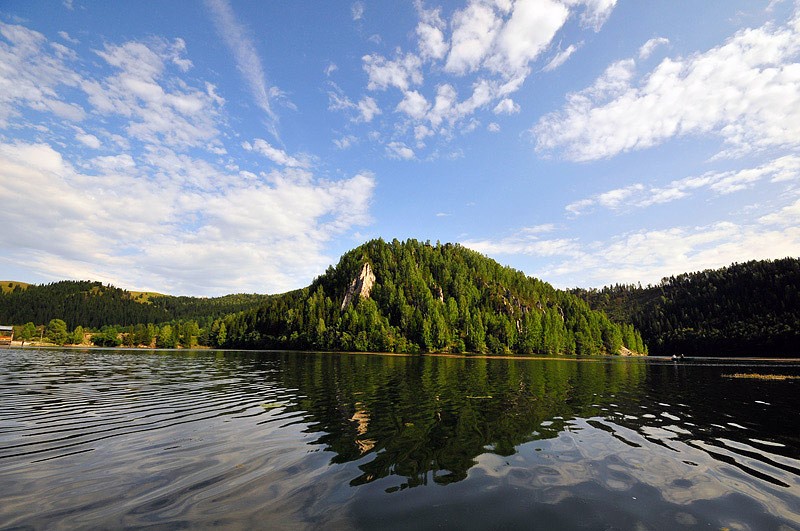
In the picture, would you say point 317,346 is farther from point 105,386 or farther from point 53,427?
point 53,427

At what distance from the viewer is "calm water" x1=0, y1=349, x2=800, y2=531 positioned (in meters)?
10.5

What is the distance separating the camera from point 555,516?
10680mm

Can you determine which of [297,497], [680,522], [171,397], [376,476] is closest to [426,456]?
[376,476]

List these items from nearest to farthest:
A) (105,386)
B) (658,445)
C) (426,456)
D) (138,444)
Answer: (426,456) → (138,444) → (658,445) → (105,386)

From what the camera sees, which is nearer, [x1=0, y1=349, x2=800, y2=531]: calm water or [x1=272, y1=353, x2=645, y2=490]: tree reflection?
[x1=0, y1=349, x2=800, y2=531]: calm water

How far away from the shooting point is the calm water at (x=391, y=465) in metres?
10.5

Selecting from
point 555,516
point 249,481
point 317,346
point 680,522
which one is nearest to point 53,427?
point 249,481

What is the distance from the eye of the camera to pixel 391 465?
1475 centimetres

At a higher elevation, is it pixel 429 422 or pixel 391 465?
pixel 391 465

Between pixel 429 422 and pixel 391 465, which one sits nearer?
pixel 391 465

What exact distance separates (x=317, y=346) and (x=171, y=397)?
16614 centimetres

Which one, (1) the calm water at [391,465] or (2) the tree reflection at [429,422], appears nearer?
(1) the calm water at [391,465]

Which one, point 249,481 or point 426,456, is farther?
point 426,456

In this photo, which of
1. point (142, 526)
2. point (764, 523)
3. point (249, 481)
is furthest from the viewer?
point (249, 481)
